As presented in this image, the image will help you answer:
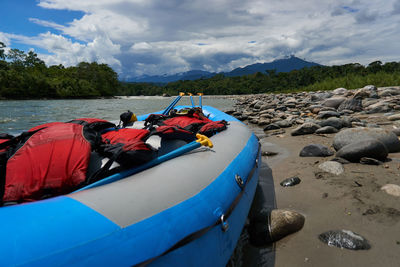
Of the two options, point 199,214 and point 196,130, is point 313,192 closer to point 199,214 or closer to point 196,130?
point 196,130

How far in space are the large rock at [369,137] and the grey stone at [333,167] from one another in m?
0.70

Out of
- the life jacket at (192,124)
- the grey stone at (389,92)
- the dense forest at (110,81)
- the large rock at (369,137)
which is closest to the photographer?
the life jacket at (192,124)

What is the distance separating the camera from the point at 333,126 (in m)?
5.46

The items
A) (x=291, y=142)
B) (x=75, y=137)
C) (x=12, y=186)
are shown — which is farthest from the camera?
(x=291, y=142)

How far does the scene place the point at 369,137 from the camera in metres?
3.55

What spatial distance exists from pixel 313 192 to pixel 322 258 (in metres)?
1.03

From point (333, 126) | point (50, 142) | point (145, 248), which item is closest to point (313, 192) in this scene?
point (145, 248)

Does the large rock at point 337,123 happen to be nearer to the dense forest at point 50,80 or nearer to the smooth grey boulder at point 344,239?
the smooth grey boulder at point 344,239

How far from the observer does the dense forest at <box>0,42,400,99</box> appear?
30.3m

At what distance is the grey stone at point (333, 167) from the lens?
3.04 meters

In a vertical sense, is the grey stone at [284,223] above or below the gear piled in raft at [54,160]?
below

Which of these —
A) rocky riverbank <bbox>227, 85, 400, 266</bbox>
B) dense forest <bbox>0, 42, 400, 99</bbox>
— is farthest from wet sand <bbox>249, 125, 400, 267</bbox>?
dense forest <bbox>0, 42, 400, 99</bbox>

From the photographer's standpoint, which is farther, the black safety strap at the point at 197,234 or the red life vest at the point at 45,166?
the red life vest at the point at 45,166

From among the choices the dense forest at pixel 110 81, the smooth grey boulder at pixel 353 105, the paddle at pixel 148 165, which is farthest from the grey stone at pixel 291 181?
the dense forest at pixel 110 81
